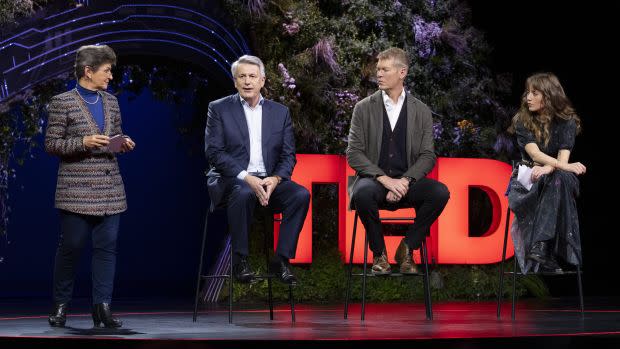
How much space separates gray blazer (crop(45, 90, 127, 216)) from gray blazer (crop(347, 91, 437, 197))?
147cm

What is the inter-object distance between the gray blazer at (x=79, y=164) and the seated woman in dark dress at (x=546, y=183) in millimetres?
2361

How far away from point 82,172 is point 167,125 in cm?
598

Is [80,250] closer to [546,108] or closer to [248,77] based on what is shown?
[248,77]

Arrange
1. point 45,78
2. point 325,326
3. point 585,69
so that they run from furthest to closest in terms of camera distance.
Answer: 1. point 585,69
2. point 45,78
3. point 325,326

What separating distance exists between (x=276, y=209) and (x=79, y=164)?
1175mm

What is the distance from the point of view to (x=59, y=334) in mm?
4559

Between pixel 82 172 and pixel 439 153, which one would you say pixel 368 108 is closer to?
pixel 82 172

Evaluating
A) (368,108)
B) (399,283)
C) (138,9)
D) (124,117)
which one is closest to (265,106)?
(368,108)

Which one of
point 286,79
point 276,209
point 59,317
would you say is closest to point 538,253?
point 276,209

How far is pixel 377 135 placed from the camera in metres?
5.80

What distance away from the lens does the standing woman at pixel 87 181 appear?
4.88 meters

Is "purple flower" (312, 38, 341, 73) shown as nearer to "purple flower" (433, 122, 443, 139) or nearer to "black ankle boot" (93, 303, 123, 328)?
"purple flower" (433, 122, 443, 139)

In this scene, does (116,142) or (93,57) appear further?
(93,57)

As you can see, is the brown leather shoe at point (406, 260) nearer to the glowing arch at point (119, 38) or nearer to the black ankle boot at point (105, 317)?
the black ankle boot at point (105, 317)
